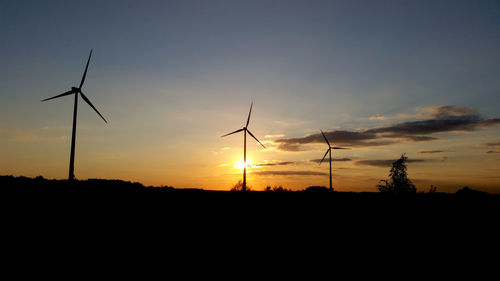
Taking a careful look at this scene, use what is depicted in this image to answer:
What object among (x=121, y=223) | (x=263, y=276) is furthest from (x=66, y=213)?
(x=263, y=276)

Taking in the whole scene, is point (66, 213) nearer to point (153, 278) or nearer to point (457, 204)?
point (153, 278)

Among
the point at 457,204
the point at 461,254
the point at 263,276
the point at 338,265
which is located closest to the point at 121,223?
the point at 263,276

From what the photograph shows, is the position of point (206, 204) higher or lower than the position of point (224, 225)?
higher

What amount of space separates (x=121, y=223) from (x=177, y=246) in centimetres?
635

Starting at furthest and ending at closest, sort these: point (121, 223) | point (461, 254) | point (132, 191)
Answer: point (132, 191)
point (121, 223)
point (461, 254)

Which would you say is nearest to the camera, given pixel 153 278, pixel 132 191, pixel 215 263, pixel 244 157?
pixel 153 278

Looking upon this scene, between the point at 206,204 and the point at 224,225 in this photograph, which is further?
the point at 206,204

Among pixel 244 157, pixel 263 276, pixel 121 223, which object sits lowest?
pixel 263 276

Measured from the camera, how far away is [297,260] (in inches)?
927

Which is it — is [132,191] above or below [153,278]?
above

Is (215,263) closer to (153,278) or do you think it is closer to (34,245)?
(153,278)

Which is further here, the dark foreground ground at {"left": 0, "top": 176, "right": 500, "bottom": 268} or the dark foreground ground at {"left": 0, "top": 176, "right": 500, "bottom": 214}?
the dark foreground ground at {"left": 0, "top": 176, "right": 500, "bottom": 214}

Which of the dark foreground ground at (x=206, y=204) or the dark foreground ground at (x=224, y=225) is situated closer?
the dark foreground ground at (x=224, y=225)

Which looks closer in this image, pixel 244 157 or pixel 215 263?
pixel 215 263
